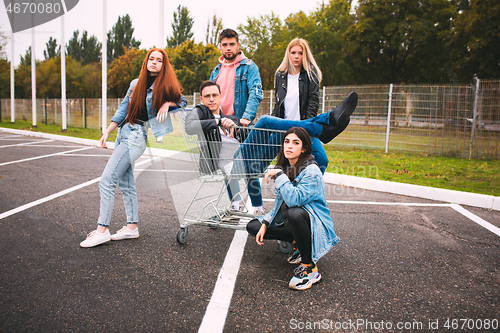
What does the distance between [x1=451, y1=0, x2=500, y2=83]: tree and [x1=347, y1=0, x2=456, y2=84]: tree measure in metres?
1.47

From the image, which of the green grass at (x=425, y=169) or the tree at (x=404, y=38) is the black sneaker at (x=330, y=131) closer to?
the green grass at (x=425, y=169)

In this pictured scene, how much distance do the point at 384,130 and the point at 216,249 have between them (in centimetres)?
908

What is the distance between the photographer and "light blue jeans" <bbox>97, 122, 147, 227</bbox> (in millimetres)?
3395

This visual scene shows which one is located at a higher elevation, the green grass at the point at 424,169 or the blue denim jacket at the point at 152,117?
the blue denim jacket at the point at 152,117

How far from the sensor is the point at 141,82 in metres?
3.48

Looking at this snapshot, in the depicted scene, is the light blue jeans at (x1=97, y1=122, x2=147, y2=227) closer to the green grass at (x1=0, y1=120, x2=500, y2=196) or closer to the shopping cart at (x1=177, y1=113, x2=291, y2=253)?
the shopping cart at (x1=177, y1=113, x2=291, y2=253)

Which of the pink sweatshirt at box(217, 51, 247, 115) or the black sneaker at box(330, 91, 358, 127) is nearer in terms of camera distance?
the black sneaker at box(330, 91, 358, 127)

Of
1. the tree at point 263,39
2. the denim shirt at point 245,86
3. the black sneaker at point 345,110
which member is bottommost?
the black sneaker at point 345,110

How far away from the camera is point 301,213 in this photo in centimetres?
274

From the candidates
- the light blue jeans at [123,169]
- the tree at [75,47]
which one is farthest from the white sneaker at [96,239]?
the tree at [75,47]

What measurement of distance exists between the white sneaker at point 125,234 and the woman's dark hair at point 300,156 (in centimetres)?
175

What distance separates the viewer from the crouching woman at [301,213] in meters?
2.72

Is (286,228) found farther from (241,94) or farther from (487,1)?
(487,1)

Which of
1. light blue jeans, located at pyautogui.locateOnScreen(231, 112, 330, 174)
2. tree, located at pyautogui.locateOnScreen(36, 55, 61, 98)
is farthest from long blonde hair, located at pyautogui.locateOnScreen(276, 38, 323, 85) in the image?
tree, located at pyautogui.locateOnScreen(36, 55, 61, 98)
